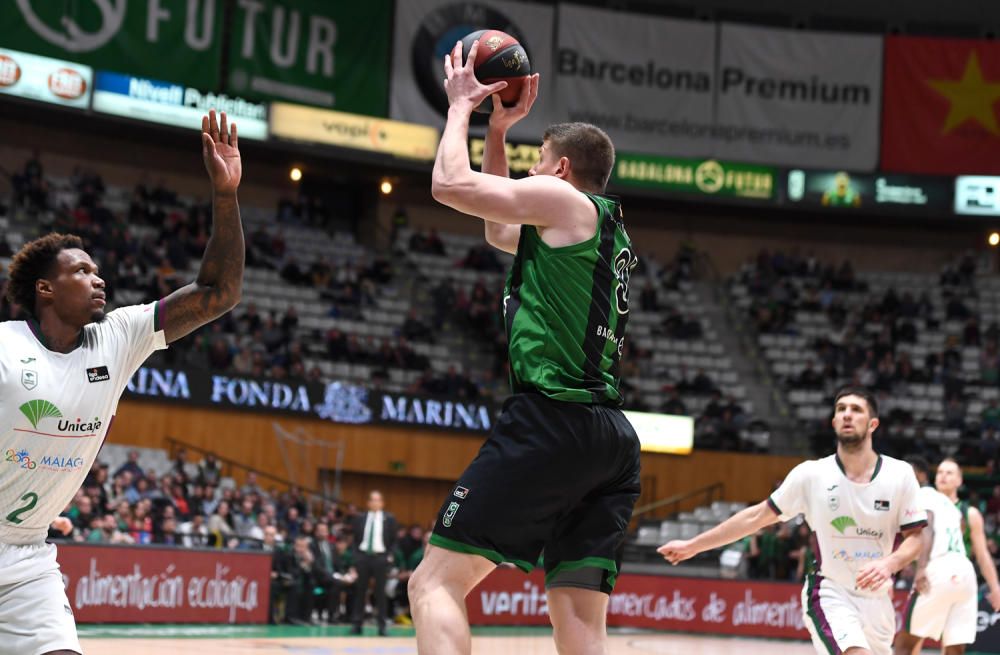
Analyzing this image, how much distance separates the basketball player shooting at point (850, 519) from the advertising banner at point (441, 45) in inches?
885

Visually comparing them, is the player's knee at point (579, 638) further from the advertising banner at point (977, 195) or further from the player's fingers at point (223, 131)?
the advertising banner at point (977, 195)

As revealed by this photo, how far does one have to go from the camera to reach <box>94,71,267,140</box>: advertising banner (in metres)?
26.8

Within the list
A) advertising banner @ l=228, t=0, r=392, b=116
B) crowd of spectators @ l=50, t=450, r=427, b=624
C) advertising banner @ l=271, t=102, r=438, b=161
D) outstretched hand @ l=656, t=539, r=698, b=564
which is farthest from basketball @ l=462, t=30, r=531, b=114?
advertising banner @ l=228, t=0, r=392, b=116

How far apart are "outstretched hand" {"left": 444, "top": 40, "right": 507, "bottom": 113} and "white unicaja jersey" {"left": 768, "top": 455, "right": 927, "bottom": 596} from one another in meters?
3.69

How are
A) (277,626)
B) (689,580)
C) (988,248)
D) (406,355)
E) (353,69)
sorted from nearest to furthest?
(277,626) → (689,580) → (406,355) → (353,69) → (988,248)

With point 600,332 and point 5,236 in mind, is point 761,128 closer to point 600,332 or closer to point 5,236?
point 5,236

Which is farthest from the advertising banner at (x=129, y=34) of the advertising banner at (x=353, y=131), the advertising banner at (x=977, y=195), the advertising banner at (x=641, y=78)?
the advertising banner at (x=977, y=195)

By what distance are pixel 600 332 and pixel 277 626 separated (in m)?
14.2

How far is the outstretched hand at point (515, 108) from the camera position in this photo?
526 centimetres

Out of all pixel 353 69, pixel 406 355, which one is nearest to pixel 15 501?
pixel 406 355

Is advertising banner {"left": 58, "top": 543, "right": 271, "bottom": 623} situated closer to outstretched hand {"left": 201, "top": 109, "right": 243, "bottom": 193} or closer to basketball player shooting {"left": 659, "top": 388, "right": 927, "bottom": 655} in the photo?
basketball player shooting {"left": 659, "top": 388, "right": 927, "bottom": 655}

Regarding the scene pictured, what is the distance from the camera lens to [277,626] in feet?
59.0

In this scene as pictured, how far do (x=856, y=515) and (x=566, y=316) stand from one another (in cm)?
366

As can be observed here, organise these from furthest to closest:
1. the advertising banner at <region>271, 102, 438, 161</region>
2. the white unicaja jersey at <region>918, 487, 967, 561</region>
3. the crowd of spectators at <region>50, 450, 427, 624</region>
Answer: the advertising banner at <region>271, 102, 438, 161</region> → the crowd of spectators at <region>50, 450, 427, 624</region> → the white unicaja jersey at <region>918, 487, 967, 561</region>
